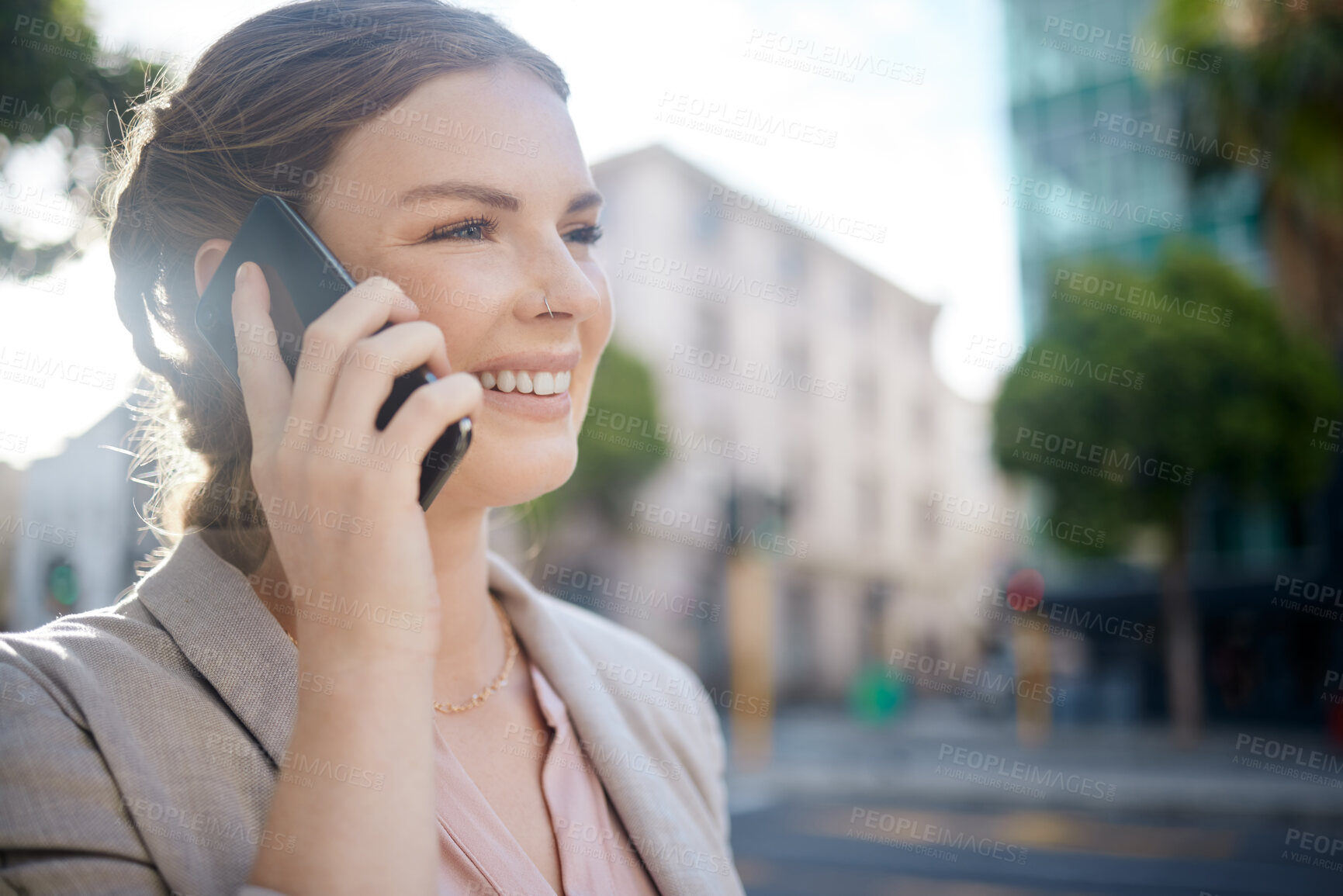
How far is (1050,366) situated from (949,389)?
2787 cm

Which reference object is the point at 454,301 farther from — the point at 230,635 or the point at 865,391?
the point at 865,391

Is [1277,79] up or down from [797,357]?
down

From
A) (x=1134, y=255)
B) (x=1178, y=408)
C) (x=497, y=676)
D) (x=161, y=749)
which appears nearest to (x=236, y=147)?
(x=161, y=749)

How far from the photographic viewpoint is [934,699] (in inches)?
1284

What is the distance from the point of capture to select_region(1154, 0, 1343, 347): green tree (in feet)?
29.9

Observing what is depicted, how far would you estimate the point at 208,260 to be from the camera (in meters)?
1.53

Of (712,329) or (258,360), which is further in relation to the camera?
(712,329)

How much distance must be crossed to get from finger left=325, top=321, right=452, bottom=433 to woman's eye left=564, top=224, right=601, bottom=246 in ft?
1.92

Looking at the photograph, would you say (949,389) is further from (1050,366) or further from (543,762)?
(543,762)

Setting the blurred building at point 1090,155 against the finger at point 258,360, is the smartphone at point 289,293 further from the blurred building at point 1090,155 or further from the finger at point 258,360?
the blurred building at point 1090,155

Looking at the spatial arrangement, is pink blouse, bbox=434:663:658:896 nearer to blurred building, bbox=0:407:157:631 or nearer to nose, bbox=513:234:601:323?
nose, bbox=513:234:601:323

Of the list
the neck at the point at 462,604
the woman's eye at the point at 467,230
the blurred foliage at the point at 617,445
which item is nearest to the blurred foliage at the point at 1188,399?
the blurred foliage at the point at 617,445

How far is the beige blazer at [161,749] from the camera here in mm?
1071

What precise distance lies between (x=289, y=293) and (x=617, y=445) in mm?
26189
